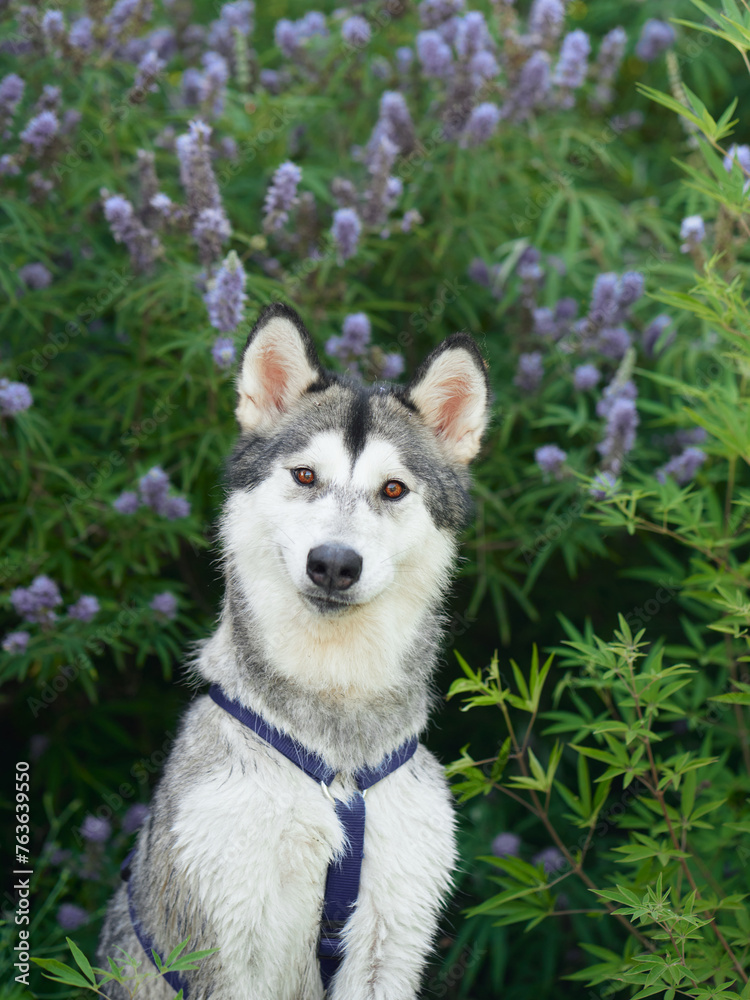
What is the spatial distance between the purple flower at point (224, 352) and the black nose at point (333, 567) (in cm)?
131

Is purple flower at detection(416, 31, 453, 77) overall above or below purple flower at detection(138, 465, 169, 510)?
above

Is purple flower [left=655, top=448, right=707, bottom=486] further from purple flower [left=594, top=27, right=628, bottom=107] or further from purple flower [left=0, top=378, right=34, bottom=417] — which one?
purple flower [left=0, top=378, right=34, bottom=417]

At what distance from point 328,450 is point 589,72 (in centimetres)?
366

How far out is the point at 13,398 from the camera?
3.50 meters

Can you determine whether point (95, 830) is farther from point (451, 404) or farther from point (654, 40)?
point (654, 40)

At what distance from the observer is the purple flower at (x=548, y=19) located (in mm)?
4453

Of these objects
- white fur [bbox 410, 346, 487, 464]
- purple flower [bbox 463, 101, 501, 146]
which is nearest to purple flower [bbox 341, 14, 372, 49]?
purple flower [bbox 463, 101, 501, 146]

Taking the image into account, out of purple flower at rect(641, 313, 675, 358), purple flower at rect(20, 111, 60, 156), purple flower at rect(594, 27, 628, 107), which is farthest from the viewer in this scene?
purple flower at rect(594, 27, 628, 107)

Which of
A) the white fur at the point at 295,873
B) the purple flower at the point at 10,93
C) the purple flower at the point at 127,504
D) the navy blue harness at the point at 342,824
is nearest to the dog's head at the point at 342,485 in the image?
the navy blue harness at the point at 342,824

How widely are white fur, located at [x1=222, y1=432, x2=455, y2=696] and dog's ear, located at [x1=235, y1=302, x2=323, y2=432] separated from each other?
11.9 inches

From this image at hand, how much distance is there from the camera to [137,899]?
282cm

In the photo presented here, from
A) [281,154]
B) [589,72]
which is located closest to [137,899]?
[281,154]

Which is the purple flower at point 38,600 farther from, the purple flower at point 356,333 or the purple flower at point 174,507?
the purple flower at point 356,333

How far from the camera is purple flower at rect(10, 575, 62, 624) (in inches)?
135
